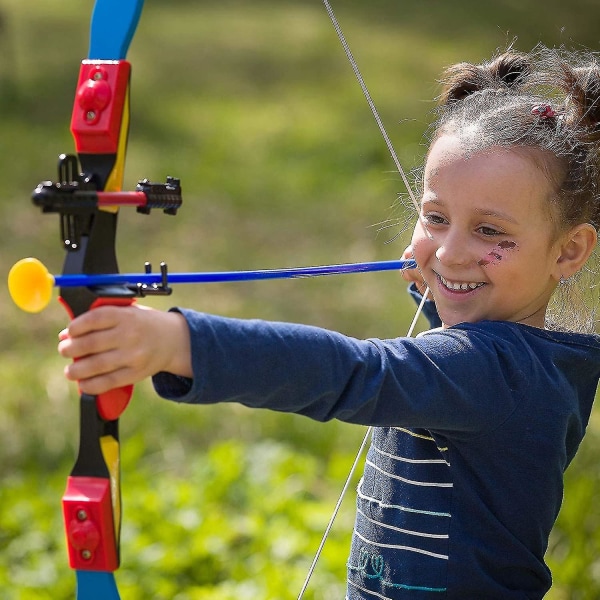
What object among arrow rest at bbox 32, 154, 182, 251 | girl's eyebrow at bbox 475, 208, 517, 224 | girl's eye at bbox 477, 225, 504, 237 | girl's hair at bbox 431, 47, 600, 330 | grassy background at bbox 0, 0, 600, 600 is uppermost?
girl's hair at bbox 431, 47, 600, 330

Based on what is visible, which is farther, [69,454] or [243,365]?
[69,454]

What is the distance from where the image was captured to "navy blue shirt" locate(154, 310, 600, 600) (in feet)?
4.32

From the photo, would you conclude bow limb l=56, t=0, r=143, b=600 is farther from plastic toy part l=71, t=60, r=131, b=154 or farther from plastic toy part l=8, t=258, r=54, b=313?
plastic toy part l=8, t=258, r=54, b=313

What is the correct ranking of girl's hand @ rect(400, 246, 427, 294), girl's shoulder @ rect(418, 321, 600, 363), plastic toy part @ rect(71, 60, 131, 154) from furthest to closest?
girl's hand @ rect(400, 246, 427, 294) → girl's shoulder @ rect(418, 321, 600, 363) → plastic toy part @ rect(71, 60, 131, 154)

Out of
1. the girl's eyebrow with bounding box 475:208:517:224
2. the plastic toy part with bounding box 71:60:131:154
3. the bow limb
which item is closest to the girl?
the girl's eyebrow with bounding box 475:208:517:224

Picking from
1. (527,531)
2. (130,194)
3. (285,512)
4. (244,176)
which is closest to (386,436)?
(527,531)

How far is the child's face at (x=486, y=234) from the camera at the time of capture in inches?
64.8

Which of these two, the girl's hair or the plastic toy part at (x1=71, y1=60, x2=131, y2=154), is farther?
the girl's hair

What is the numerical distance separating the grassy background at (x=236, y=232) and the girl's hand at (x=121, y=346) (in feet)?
3.24

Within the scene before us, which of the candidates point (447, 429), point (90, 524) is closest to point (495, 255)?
point (447, 429)

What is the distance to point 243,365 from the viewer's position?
49.6 inches

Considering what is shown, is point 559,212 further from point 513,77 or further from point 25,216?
point 25,216

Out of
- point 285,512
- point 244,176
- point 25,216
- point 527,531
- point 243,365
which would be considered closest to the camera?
point 243,365

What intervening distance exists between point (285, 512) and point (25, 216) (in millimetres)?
3696
